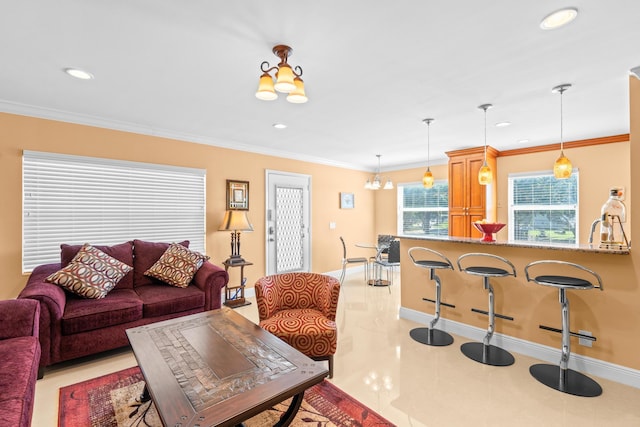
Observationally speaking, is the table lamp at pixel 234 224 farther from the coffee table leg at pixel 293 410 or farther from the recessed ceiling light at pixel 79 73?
the coffee table leg at pixel 293 410

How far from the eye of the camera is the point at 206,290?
10.8 ft

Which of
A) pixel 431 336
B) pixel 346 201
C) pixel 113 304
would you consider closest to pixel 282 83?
pixel 113 304

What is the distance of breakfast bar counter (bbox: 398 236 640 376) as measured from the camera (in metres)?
2.40

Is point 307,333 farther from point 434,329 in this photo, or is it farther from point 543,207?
point 543,207

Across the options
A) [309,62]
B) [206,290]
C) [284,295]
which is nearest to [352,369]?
[284,295]

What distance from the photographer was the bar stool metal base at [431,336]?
10.1 ft

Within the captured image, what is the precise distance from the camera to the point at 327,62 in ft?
7.31

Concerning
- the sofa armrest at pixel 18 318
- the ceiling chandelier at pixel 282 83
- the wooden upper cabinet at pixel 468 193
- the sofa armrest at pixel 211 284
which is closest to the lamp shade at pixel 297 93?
the ceiling chandelier at pixel 282 83

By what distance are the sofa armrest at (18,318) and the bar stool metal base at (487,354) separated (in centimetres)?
354

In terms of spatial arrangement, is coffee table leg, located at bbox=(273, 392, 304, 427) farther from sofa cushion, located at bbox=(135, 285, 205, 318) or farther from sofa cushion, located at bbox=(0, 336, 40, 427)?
sofa cushion, located at bbox=(135, 285, 205, 318)

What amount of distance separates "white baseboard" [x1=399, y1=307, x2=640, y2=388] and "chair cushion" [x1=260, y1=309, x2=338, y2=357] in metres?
1.67

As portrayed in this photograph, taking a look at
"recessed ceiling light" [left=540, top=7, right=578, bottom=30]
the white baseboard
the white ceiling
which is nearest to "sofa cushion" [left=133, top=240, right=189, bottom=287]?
the white ceiling

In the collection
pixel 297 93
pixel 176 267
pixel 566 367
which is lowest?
pixel 566 367

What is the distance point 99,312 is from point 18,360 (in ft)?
3.09
